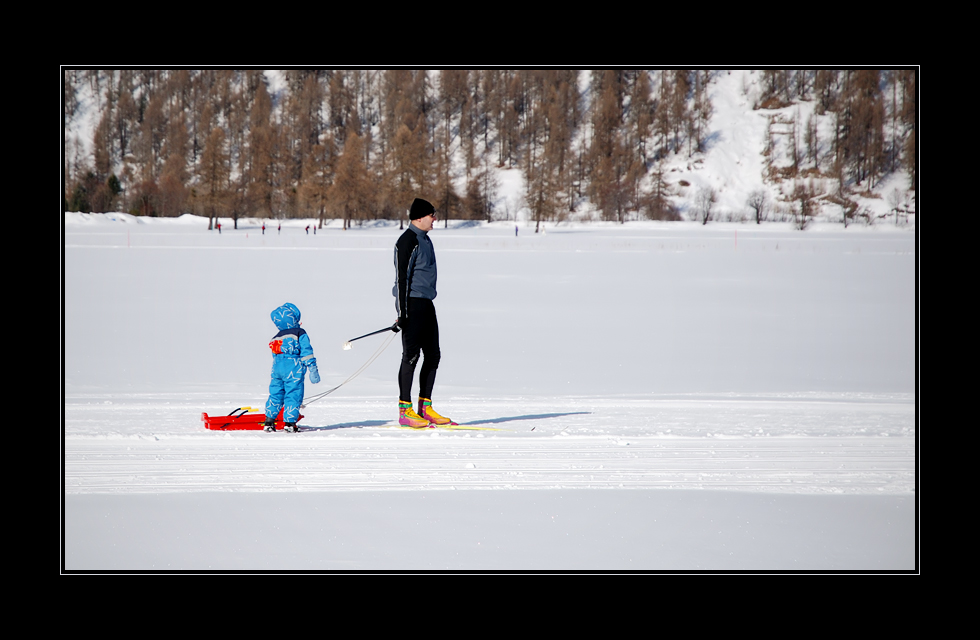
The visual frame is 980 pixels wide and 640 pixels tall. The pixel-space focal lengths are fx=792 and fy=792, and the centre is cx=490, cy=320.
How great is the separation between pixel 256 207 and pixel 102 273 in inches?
2113

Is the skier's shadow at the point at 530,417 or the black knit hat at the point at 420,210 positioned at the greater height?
the black knit hat at the point at 420,210

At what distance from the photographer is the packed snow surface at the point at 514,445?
3.64 m

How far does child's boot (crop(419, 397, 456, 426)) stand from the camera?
590cm

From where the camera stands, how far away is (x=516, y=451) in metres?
5.15

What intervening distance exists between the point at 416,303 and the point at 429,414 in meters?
0.84

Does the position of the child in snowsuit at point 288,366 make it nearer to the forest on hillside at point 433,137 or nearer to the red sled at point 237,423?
the red sled at point 237,423

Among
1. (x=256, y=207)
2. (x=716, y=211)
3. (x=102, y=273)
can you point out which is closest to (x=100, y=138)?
(x=256, y=207)

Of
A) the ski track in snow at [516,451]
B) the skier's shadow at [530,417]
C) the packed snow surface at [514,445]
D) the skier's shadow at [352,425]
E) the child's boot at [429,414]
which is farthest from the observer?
the skier's shadow at [530,417]

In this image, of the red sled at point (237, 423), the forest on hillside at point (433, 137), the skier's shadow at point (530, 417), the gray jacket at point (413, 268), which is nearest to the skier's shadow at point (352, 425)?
the red sled at point (237, 423)

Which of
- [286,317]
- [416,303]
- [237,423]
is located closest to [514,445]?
[416,303]

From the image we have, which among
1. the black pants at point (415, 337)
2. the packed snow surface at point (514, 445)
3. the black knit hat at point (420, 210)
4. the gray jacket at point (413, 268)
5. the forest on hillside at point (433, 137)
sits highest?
the forest on hillside at point (433, 137)

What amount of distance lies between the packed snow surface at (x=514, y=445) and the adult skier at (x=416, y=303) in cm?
29

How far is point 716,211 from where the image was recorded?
3147 inches
